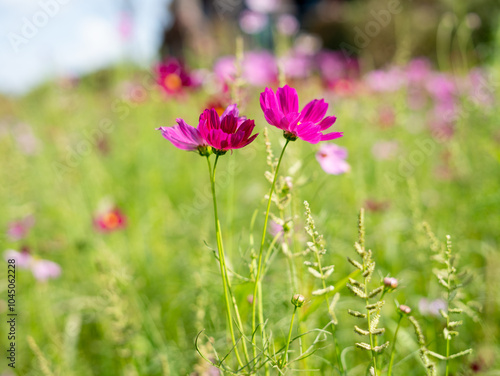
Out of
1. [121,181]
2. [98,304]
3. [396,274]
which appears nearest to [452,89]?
[396,274]

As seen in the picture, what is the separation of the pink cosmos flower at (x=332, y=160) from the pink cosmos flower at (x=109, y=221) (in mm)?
948

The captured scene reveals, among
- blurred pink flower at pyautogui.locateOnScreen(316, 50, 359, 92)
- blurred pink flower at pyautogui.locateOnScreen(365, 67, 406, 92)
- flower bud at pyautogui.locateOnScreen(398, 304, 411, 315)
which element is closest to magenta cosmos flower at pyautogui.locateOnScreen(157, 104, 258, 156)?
flower bud at pyautogui.locateOnScreen(398, 304, 411, 315)

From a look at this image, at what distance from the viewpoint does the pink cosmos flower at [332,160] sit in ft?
2.38

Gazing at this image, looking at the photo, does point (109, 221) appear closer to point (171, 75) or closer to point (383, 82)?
point (171, 75)

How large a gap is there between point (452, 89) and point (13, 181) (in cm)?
257

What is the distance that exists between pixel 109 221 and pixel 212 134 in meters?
1.16

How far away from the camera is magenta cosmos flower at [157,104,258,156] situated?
464mm

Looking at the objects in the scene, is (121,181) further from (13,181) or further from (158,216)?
(13,181)

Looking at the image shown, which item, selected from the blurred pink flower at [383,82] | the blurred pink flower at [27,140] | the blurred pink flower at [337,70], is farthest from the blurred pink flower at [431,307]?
the blurred pink flower at [27,140]

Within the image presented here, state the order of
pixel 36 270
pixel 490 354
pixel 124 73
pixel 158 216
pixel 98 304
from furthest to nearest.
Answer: pixel 124 73
pixel 158 216
pixel 36 270
pixel 98 304
pixel 490 354

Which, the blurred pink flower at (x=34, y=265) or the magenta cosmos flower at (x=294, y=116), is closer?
the magenta cosmos flower at (x=294, y=116)

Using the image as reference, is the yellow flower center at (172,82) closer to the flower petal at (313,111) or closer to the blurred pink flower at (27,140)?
the flower petal at (313,111)

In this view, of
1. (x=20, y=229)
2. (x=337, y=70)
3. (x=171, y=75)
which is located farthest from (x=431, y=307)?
(x=337, y=70)

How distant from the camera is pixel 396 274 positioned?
3.98ft
